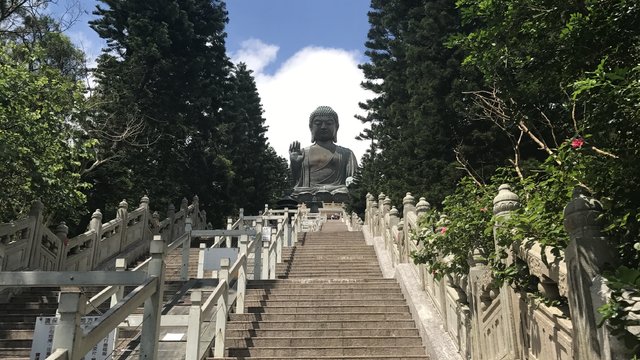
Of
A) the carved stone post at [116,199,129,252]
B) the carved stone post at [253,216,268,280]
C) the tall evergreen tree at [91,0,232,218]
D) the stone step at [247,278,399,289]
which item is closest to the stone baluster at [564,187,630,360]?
the stone step at [247,278,399,289]

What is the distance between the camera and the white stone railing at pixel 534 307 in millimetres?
2355

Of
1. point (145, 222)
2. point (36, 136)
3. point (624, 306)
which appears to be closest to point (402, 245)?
point (36, 136)

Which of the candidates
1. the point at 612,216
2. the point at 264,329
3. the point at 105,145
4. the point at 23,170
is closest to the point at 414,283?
the point at 264,329

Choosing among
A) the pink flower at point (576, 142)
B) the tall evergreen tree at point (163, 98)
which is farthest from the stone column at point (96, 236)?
the pink flower at point (576, 142)

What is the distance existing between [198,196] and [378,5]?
12.1m

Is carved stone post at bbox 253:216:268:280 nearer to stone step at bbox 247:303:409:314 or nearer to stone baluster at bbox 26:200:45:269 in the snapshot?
stone step at bbox 247:303:409:314

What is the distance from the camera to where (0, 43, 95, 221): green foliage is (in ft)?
22.1

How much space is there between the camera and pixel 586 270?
237 cm

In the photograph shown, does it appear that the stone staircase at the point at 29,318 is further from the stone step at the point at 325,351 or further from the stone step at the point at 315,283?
the stone step at the point at 315,283

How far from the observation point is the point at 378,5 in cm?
2161

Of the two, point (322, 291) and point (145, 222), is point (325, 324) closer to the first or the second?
point (322, 291)

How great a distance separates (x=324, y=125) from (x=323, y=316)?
106 ft

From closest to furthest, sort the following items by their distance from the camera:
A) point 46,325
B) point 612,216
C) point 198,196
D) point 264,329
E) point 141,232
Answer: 1. point 612,216
2. point 46,325
3. point 264,329
4. point 141,232
5. point 198,196

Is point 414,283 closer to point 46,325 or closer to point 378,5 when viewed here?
point 46,325
